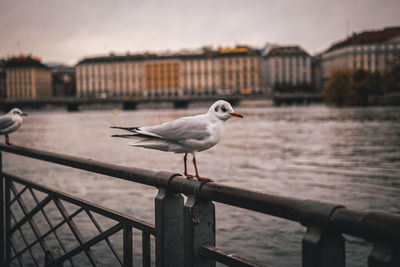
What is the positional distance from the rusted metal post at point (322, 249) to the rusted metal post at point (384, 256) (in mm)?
145

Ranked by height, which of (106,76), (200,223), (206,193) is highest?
(106,76)

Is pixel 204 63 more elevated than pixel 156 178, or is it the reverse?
pixel 204 63

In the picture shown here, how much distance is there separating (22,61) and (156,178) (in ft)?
413

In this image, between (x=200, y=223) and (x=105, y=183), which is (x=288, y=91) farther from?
(x=200, y=223)

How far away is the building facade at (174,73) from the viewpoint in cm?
Answer: 11744

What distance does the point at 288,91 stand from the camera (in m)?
115

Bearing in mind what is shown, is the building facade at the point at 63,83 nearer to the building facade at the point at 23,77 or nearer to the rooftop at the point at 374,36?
the building facade at the point at 23,77

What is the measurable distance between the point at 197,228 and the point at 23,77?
12599cm

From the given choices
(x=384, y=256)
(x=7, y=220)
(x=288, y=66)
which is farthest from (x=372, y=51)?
(x=384, y=256)

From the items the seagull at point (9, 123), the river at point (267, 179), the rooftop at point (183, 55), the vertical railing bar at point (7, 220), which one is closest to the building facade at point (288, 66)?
the rooftop at point (183, 55)

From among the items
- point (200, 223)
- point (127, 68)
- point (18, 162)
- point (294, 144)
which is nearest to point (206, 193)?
point (200, 223)

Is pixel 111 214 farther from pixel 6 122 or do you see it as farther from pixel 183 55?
pixel 183 55

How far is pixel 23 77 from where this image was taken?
119 metres

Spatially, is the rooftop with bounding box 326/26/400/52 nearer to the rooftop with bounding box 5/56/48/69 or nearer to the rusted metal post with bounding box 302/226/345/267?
the rooftop with bounding box 5/56/48/69
